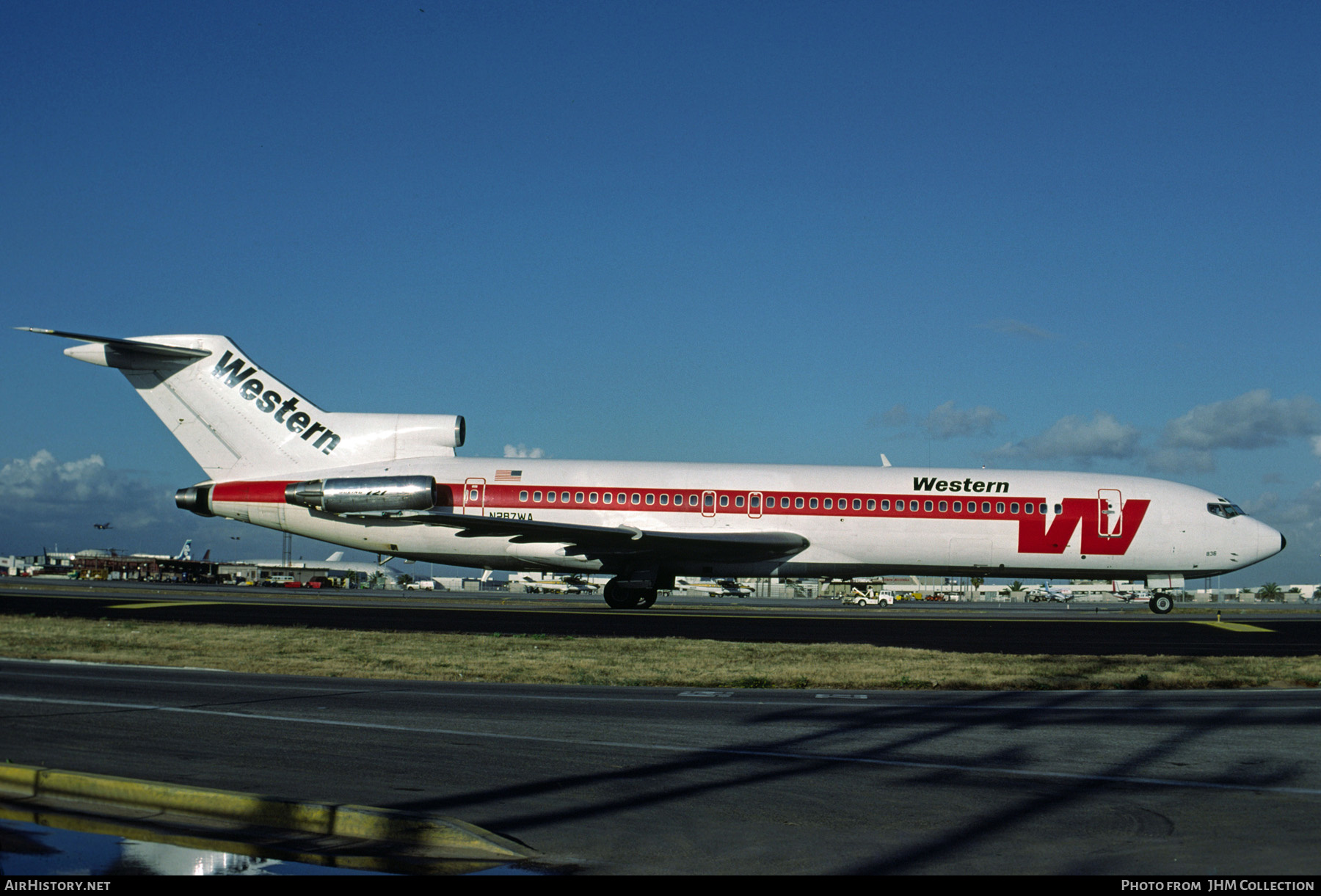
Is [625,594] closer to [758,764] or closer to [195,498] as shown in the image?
[195,498]

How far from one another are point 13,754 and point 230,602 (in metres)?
21.9

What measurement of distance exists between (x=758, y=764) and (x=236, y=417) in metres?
26.8

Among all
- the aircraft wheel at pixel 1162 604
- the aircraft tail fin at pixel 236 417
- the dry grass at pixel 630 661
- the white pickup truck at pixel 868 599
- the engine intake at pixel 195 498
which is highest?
the aircraft tail fin at pixel 236 417

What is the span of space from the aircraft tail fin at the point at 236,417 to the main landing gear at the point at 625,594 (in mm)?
6656

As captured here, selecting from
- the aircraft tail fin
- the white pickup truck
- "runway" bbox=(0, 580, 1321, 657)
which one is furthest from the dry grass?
the white pickup truck

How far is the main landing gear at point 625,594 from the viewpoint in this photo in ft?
98.1

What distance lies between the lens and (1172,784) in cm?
738

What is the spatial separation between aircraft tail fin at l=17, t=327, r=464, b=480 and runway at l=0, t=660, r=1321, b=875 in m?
18.3

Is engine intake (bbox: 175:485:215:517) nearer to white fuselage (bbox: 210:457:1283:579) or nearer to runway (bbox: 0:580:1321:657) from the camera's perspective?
white fuselage (bbox: 210:457:1283:579)

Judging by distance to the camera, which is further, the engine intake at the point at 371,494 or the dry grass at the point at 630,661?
the engine intake at the point at 371,494

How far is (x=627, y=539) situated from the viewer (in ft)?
91.8

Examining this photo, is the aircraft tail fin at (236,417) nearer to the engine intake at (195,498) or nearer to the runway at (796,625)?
the engine intake at (195,498)

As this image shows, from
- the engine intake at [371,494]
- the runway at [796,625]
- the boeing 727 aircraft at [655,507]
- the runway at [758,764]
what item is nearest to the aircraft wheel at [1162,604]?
the boeing 727 aircraft at [655,507]

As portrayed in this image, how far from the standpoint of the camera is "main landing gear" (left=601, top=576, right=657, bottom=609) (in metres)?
29.9
